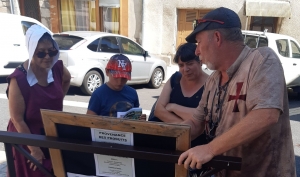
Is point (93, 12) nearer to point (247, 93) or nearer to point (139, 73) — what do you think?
point (139, 73)

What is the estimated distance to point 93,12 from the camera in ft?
43.8

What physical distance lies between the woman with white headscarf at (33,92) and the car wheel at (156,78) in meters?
6.49

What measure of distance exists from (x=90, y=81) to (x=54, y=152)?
19.3 ft

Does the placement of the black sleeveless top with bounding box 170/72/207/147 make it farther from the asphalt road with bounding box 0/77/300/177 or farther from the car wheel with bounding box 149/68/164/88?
the car wheel with bounding box 149/68/164/88

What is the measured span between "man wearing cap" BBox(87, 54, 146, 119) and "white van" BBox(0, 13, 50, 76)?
20.1 ft

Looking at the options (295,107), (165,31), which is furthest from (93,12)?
(295,107)

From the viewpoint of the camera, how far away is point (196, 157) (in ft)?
3.88

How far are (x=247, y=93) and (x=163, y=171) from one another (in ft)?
1.71

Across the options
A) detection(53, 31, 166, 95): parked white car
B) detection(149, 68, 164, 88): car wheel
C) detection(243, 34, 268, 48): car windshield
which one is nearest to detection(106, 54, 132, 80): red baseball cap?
detection(53, 31, 166, 95): parked white car

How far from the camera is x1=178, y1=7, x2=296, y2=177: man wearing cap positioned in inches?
47.4

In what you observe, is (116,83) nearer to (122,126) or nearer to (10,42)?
(122,126)

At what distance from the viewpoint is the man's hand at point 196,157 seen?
1182 millimetres

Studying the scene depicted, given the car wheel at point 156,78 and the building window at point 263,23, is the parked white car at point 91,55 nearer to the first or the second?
the car wheel at point 156,78

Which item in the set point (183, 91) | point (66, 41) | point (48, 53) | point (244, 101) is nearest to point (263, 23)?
point (66, 41)
